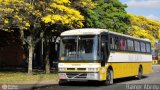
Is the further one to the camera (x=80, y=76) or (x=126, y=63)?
(x=126, y=63)

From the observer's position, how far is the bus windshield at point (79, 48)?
23.6 metres

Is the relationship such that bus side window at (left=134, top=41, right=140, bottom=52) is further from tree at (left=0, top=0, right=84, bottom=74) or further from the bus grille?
the bus grille

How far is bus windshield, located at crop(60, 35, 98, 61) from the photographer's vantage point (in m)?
23.6

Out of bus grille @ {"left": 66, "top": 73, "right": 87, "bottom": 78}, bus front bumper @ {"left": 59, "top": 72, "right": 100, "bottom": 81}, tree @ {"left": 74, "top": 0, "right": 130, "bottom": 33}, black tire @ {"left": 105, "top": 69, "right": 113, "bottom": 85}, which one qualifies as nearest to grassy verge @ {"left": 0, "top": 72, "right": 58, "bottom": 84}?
bus front bumper @ {"left": 59, "top": 72, "right": 100, "bottom": 81}

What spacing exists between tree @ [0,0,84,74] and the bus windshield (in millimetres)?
4703

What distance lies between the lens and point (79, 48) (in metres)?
23.9

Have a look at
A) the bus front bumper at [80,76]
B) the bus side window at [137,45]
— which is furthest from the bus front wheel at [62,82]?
the bus side window at [137,45]

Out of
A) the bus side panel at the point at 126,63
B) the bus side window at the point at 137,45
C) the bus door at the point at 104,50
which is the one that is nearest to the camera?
the bus door at the point at 104,50

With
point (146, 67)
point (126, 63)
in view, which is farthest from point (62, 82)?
point (146, 67)

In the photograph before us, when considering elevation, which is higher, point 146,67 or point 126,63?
point 126,63

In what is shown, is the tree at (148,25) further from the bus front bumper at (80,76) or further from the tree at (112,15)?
the bus front bumper at (80,76)

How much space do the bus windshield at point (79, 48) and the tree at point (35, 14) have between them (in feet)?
15.4

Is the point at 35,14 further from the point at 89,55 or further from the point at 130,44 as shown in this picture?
the point at 89,55

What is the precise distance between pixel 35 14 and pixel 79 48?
682 cm
